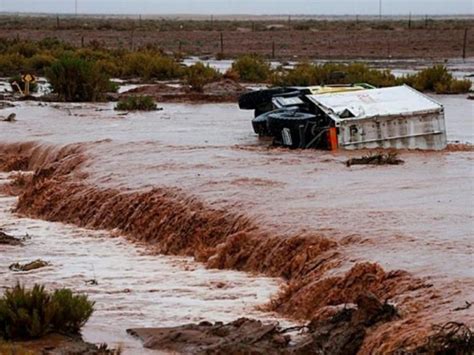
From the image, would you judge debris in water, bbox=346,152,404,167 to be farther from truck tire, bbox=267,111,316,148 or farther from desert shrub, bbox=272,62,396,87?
desert shrub, bbox=272,62,396,87

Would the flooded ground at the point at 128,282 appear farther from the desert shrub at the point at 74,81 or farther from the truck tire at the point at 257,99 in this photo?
the desert shrub at the point at 74,81

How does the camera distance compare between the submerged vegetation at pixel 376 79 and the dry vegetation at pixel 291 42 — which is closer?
the submerged vegetation at pixel 376 79

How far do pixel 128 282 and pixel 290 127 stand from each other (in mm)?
9449

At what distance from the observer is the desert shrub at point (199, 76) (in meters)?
37.0

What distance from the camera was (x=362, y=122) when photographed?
70.3 ft

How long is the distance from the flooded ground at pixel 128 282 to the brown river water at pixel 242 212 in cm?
2

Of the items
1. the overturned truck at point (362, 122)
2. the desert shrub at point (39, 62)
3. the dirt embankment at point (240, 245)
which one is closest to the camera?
the dirt embankment at point (240, 245)

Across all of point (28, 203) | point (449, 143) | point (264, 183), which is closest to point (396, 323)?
point (264, 183)

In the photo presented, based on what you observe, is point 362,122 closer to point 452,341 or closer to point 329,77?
point 452,341

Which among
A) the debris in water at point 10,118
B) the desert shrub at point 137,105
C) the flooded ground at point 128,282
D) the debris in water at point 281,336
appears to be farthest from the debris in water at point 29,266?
the desert shrub at point 137,105

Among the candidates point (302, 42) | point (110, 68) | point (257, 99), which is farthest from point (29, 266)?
point (302, 42)

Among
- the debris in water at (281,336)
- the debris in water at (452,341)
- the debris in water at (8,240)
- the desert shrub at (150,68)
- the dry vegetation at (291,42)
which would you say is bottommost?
the dry vegetation at (291,42)

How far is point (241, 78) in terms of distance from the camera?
143 feet

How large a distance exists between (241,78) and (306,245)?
3078 centimetres
